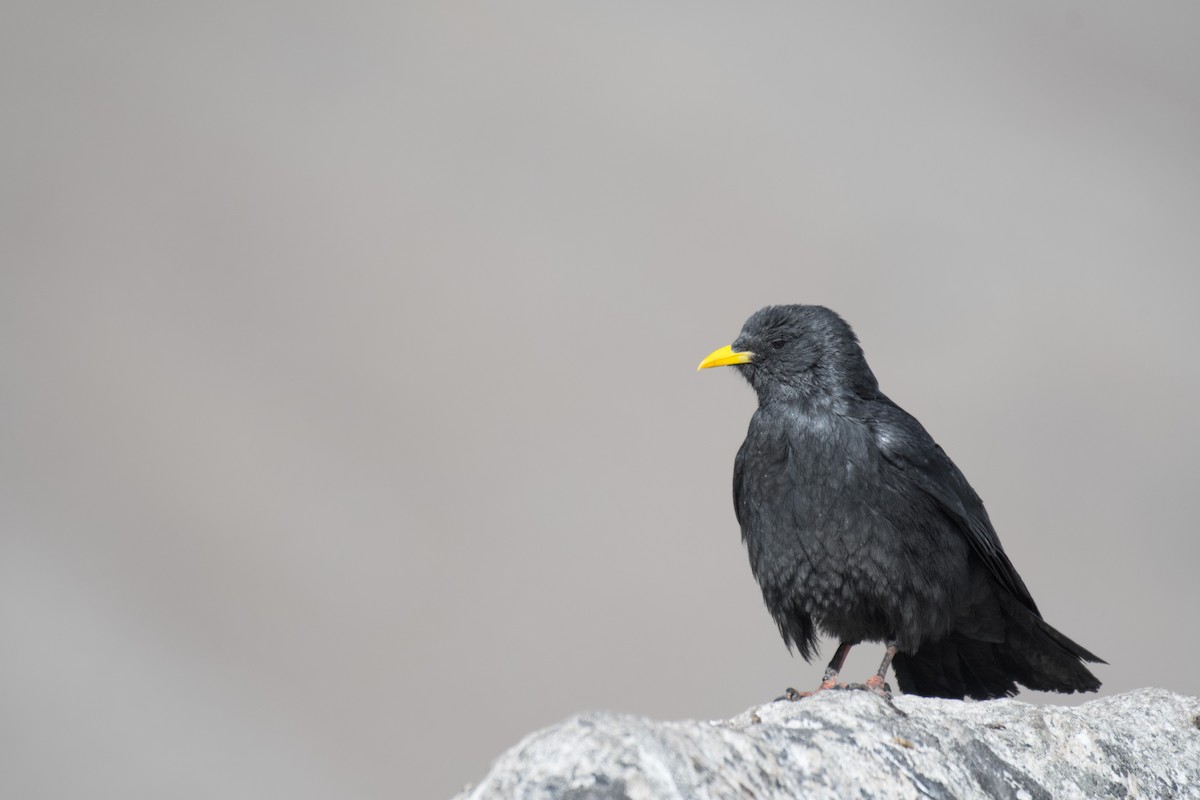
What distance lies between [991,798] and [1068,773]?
45cm

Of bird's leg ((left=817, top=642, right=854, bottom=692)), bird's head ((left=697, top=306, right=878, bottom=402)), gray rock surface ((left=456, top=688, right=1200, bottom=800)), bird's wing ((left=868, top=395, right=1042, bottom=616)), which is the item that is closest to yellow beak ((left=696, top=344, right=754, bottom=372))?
bird's head ((left=697, top=306, right=878, bottom=402))

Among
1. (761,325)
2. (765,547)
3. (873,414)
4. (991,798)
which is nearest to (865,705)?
(991,798)

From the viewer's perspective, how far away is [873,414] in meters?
6.12

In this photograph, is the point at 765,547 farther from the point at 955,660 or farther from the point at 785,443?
the point at 955,660

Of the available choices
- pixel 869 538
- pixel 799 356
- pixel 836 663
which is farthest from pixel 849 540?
pixel 799 356

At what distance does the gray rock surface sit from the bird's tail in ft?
3.65

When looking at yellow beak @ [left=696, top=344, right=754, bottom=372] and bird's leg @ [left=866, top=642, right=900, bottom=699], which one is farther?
yellow beak @ [left=696, top=344, right=754, bottom=372]

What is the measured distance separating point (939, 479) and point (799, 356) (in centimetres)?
101

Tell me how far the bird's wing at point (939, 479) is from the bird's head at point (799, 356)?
25cm

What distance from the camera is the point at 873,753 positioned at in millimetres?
3725

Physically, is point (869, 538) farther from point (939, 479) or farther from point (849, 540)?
point (939, 479)

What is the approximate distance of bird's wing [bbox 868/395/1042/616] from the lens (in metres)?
5.95

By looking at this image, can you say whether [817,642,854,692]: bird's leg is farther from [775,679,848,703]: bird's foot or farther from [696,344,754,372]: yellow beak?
[696,344,754,372]: yellow beak

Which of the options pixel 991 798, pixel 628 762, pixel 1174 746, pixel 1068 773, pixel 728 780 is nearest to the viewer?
pixel 628 762
